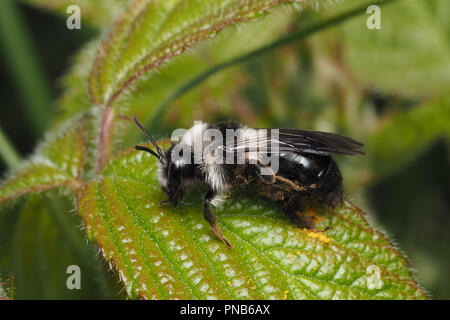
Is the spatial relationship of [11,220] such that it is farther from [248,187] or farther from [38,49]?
[38,49]

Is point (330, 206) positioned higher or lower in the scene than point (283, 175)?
lower

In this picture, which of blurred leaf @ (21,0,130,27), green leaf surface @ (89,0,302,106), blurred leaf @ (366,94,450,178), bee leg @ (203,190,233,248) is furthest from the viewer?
blurred leaf @ (21,0,130,27)

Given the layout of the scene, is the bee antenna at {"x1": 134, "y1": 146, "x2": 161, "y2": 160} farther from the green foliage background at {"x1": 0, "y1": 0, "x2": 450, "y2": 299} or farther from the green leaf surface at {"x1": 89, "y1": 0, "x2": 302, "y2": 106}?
the green foliage background at {"x1": 0, "y1": 0, "x2": 450, "y2": 299}

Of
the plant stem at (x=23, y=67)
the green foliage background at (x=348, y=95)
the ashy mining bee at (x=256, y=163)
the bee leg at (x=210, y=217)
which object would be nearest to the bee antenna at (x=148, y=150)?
the ashy mining bee at (x=256, y=163)

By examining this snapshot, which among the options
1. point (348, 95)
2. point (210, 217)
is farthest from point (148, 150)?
point (348, 95)

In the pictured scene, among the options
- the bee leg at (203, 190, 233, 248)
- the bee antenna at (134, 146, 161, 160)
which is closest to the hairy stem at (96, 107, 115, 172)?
the bee antenna at (134, 146, 161, 160)

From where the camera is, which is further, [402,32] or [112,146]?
[402,32]

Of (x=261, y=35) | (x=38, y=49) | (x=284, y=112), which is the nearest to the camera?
(x=284, y=112)

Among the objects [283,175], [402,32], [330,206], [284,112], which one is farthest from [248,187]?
[402,32]

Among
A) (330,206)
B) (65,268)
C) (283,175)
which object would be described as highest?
(283,175)
